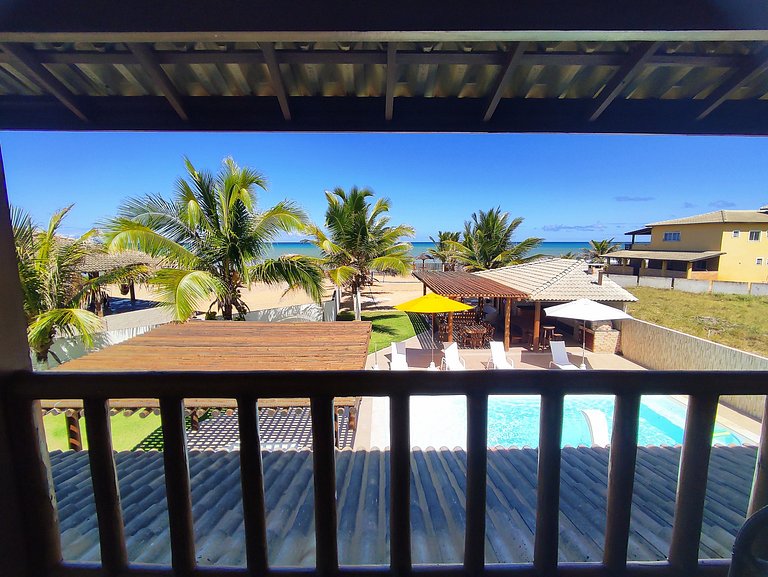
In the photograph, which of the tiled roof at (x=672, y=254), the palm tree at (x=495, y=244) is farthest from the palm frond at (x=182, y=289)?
the tiled roof at (x=672, y=254)

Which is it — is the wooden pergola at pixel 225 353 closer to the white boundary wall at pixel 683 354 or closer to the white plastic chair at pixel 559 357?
the white plastic chair at pixel 559 357

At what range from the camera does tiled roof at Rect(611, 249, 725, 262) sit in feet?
86.4

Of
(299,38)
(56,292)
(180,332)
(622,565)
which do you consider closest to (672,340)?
(622,565)

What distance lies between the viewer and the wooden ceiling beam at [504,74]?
1345 millimetres

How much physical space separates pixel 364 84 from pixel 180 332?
21.5 ft

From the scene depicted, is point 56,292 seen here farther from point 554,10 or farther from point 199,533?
point 554,10

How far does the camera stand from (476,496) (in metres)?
1.33

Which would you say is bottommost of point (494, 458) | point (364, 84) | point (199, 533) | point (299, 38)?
point (494, 458)

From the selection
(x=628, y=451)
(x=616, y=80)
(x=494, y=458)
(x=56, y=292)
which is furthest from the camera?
(x=56, y=292)

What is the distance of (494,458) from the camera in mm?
2541

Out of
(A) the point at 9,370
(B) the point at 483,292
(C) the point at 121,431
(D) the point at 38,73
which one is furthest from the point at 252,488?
(B) the point at 483,292

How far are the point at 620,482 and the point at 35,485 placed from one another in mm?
2401

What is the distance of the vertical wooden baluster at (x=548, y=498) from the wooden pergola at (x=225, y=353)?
2.62m

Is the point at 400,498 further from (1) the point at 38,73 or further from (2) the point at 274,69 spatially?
(1) the point at 38,73
